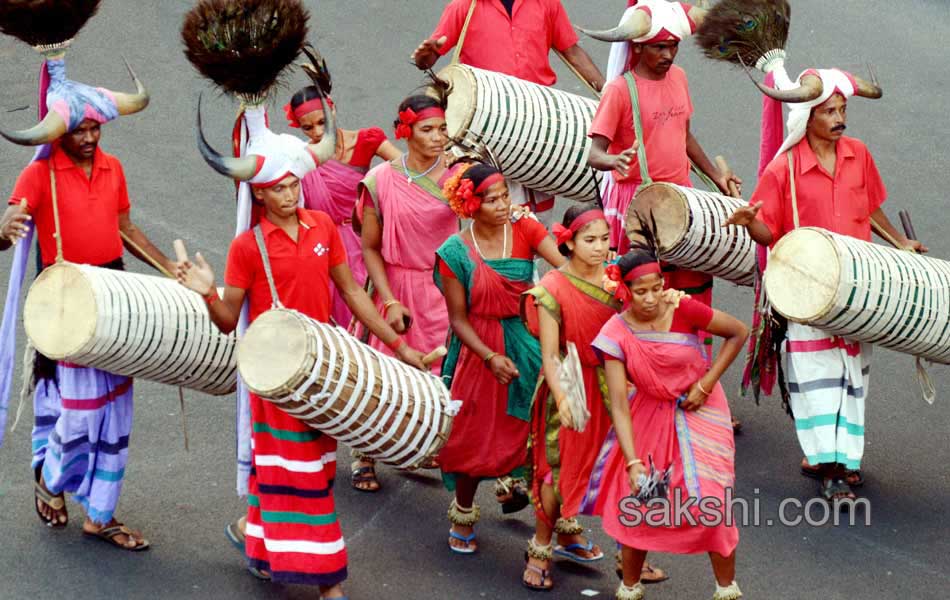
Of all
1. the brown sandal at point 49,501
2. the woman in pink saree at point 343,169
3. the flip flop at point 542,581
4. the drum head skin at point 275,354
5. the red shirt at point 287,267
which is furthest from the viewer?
the woman in pink saree at point 343,169

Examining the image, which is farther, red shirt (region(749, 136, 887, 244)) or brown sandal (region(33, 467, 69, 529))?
red shirt (region(749, 136, 887, 244))

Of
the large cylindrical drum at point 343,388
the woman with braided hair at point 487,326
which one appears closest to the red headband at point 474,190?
the woman with braided hair at point 487,326

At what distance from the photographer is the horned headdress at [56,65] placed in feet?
20.7

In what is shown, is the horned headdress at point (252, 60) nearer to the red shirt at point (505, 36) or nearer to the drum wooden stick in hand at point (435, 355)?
the drum wooden stick in hand at point (435, 355)

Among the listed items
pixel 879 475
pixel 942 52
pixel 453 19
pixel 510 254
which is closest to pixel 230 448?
pixel 510 254

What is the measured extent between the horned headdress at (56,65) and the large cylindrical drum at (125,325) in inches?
23.0

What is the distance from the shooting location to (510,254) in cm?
650

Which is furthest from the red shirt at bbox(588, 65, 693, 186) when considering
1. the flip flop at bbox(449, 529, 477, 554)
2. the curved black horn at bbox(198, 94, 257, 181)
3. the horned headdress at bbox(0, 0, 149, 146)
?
the horned headdress at bbox(0, 0, 149, 146)

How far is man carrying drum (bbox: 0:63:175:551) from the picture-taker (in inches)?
253

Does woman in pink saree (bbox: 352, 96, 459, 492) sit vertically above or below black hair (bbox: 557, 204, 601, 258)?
below

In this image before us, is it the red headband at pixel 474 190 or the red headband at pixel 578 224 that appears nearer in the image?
the red headband at pixel 578 224

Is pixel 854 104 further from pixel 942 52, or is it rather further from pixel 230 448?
pixel 230 448

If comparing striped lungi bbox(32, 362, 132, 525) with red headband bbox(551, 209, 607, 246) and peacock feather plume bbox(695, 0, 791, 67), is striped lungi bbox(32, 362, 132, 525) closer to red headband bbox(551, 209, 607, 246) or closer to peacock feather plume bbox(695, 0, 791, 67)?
red headband bbox(551, 209, 607, 246)

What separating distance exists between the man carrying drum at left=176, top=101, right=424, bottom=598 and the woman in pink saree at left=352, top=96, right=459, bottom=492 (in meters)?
0.89
